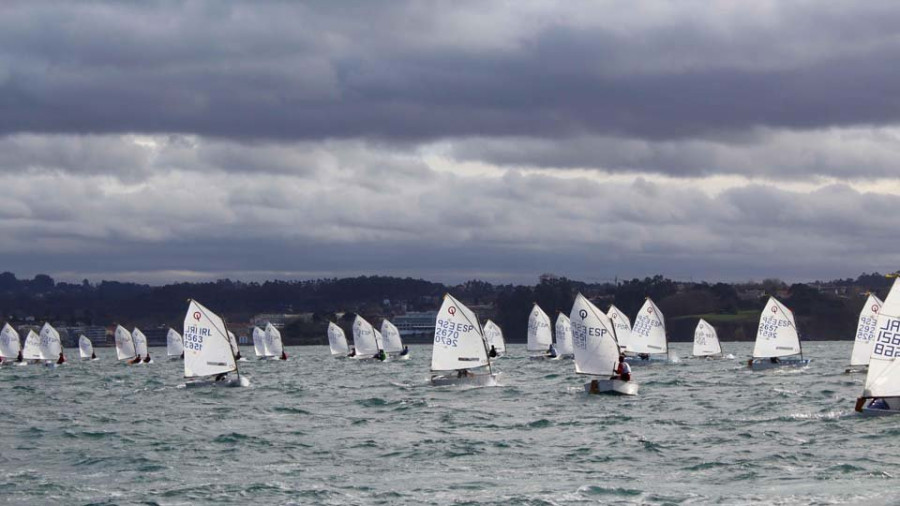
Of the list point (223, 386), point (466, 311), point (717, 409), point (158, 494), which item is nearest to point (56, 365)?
point (223, 386)

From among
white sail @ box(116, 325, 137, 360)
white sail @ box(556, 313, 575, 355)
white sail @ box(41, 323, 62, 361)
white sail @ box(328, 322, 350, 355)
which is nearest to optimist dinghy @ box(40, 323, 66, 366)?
white sail @ box(41, 323, 62, 361)

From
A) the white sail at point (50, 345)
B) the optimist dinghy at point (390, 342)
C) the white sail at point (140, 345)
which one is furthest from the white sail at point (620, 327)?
the white sail at point (140, 345)

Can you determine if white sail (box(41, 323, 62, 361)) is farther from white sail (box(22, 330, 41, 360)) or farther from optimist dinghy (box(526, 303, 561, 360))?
optimist dinghy (box(526, 303, 561, 360))

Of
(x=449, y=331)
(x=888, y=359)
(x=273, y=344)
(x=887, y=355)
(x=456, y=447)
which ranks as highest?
(x=449, y=331)

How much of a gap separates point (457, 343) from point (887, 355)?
28217 millimetres

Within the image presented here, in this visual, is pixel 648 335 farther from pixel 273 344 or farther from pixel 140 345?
pixel 140 345

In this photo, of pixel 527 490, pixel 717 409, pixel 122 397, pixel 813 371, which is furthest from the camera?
pixel 813 371

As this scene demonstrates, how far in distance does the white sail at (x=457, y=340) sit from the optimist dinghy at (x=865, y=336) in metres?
23.4

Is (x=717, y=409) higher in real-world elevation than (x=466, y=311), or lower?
lower

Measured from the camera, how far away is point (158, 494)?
34188mm

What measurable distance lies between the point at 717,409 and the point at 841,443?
546 inches

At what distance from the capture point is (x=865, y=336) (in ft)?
267

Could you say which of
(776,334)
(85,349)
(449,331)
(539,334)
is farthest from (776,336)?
(85,349)

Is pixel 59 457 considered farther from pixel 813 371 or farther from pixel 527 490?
pixel 813 371
